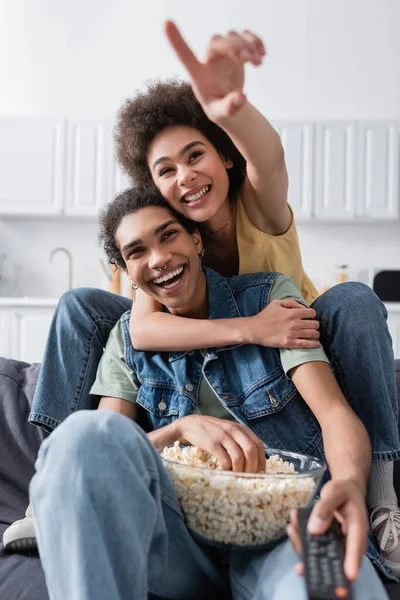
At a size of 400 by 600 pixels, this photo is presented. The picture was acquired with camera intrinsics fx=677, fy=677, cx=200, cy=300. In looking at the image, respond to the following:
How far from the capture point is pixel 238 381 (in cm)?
135

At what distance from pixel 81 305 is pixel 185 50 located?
73 centimetres

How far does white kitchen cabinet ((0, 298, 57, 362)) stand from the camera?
12.9 feet

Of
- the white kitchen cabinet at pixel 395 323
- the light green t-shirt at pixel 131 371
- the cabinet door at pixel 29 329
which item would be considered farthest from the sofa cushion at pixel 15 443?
the white kitchen cabinet at pixel 395 323

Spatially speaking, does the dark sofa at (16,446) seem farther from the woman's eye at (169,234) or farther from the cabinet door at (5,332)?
the cabinet door at (5,332)

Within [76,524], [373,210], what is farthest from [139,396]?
[373,210]

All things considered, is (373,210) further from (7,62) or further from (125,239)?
Result: (125,239)

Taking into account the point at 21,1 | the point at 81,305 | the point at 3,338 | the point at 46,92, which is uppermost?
the point at 21,1

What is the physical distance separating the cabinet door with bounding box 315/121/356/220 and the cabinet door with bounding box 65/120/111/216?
1.34m

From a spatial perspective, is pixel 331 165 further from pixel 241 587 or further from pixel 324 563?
pixel 324 563

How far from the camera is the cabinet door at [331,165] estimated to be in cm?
426

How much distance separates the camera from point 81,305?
161 centimetres

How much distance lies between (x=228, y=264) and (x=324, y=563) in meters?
1.08

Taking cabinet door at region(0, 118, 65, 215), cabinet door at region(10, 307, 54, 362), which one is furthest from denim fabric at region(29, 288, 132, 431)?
cabinet door at region(0, 118, 65, 215)

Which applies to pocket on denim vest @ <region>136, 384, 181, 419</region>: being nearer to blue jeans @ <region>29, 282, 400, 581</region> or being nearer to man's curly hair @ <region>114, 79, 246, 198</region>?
blue jeans @ <region>29, 282, 400, 581</region>
